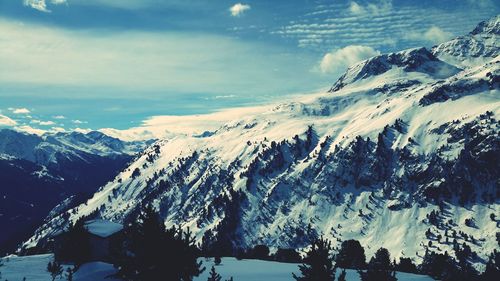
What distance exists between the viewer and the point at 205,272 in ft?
280

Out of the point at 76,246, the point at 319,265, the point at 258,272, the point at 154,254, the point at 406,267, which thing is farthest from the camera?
the point at 406,267

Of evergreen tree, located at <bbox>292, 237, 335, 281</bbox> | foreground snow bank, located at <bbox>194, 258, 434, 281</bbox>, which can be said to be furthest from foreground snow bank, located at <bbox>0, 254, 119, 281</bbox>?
evergreen tree, located at <bbox>292, 237, 335, 281</bbox>

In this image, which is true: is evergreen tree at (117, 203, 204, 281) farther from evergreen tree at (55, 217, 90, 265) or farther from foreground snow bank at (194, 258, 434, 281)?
evergreen tree at (55, 217, 90, 265)

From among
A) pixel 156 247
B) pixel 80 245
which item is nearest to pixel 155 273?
pixel 156 247

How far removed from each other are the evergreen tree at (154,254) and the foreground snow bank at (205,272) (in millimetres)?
30192

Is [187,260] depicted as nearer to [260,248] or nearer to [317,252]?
[317,252]

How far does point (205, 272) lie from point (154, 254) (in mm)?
50691

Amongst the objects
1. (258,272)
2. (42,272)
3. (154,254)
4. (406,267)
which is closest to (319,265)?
(154,254)

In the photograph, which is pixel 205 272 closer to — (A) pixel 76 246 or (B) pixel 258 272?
(B) pixel 258 272

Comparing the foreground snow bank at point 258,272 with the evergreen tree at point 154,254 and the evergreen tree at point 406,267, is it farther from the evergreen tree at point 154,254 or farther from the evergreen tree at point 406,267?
the evergreen tree at point 154,254

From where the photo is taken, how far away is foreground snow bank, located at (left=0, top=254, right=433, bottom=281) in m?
73.2

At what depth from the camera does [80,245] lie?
275 ft

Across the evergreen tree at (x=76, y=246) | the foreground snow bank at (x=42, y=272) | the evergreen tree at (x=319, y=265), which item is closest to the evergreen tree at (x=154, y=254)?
the evergreen tree at (x=319, y=265)

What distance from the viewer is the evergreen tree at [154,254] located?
3666 centimetres
